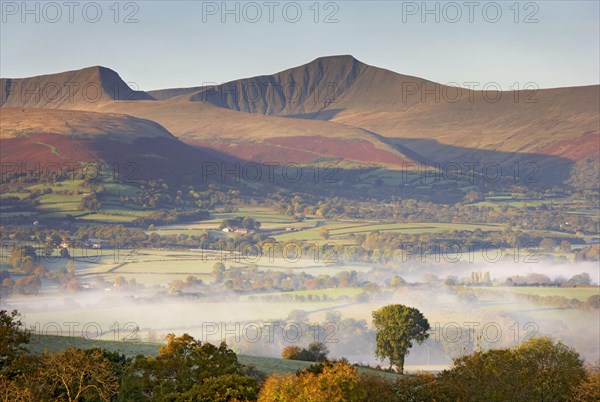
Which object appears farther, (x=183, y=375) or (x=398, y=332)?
(x=398, y=332)

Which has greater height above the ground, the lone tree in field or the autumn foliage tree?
the lone tree in field

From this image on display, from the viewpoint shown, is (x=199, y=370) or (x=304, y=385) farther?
(x=199, y=370)

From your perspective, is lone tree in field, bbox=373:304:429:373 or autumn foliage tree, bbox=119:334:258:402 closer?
autumn foliage tree, bbox=119:334:258:402

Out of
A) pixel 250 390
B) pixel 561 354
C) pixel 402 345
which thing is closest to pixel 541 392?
pixel 561 354

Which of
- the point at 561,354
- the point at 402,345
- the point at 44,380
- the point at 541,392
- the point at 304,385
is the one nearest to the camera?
the point at 304,385

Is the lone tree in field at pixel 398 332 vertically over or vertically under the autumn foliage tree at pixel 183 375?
over

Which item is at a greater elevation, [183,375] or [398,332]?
[398,332]

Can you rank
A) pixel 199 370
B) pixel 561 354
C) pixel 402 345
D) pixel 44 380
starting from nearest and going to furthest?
pixel 44 380 < pixel 199 370 < pixel 561 354 < pixel 402 345

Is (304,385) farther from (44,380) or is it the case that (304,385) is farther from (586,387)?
(586,387)
